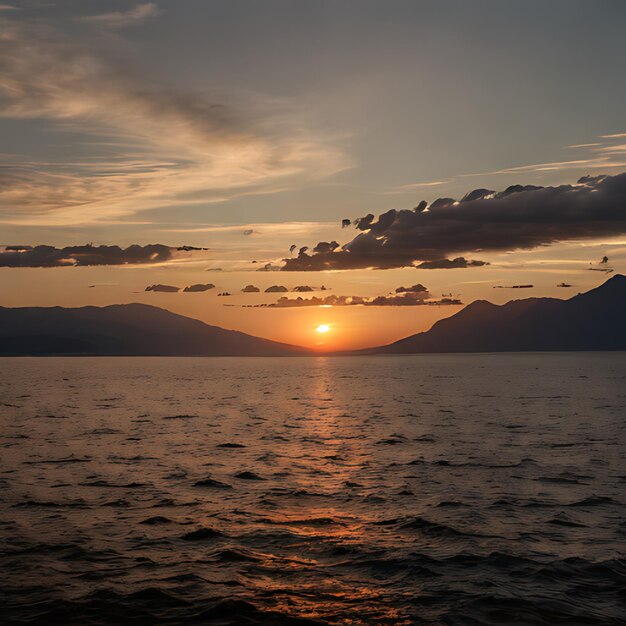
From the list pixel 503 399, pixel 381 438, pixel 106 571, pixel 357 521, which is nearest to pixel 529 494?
pixel 357 521

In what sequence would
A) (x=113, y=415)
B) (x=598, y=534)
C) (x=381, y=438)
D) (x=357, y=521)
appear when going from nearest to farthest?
1. (x=598, y=534)
2. (x=357, y=521)
3. (x=381, y=438)
4. (x=113, y=415)

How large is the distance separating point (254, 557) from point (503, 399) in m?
102

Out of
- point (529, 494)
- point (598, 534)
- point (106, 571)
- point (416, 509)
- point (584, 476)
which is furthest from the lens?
point (584, 476)

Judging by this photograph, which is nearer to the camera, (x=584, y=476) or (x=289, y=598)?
(x=289, y=598)

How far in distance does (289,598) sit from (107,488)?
1933 centimetres

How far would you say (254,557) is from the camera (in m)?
24.6

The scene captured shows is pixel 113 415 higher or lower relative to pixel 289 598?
lower

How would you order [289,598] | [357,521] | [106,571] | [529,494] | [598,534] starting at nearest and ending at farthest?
[289,598], [106,571], [598,534], [357,521], [529,494]

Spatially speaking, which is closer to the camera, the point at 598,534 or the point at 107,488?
the point at 598,534

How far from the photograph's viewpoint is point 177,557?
24.6m

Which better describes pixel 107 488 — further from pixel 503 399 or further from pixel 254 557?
pixel 503 399

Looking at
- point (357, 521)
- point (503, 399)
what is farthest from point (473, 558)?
point (503, 399)

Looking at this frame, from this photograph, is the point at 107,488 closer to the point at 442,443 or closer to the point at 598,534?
the point at 598,534

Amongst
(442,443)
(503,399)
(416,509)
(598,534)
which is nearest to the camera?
(598,534)
